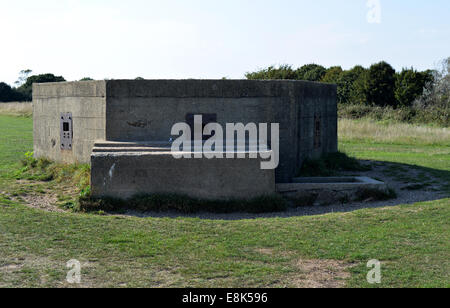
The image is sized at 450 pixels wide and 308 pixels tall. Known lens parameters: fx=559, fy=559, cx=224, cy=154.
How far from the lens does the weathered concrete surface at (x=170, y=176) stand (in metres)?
9.87

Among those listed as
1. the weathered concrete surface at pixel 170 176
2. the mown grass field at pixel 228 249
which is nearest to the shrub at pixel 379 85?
the mown grass field at pixel 228 249

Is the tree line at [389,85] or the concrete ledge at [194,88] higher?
the tree line at [389,85]

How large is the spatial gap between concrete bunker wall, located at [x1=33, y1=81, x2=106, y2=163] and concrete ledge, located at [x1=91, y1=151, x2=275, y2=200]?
7.55 ft

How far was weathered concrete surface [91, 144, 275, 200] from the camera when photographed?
9867 millimetres

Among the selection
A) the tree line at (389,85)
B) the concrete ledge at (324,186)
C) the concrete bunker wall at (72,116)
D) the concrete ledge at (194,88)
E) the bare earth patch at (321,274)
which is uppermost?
the tree line at (389,85)

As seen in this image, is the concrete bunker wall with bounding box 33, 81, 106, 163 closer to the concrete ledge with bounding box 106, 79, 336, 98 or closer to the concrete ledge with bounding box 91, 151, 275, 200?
the concrete ledge with bounding box 106, 79, 336, 98

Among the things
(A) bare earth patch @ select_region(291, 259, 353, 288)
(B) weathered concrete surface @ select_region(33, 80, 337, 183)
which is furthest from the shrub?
(A) bare earth patch @ select_region(291, 259, 353, 288)

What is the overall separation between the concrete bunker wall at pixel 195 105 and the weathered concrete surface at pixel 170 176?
5.98 ft

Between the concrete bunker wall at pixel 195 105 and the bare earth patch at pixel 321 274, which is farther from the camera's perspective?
the concrete bunker wall at pixel 195 105

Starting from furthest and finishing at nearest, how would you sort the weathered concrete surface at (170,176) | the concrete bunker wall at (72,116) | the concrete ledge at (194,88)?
the concrete bunker wall at (72,116)
the concrete ledge at (194,88)
the weathered concrete surface at (170,176)

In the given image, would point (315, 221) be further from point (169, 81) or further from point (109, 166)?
point (169, 81)

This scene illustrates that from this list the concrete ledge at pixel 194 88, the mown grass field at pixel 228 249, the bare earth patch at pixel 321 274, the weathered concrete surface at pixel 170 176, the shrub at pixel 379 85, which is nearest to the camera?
the bare earth patch at pixel 321 274

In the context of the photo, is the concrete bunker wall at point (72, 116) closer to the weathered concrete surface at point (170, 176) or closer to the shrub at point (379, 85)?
the weathered concrete surface at point (170, 176)

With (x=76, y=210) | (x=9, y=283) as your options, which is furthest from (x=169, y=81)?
(x=9, y=283)
